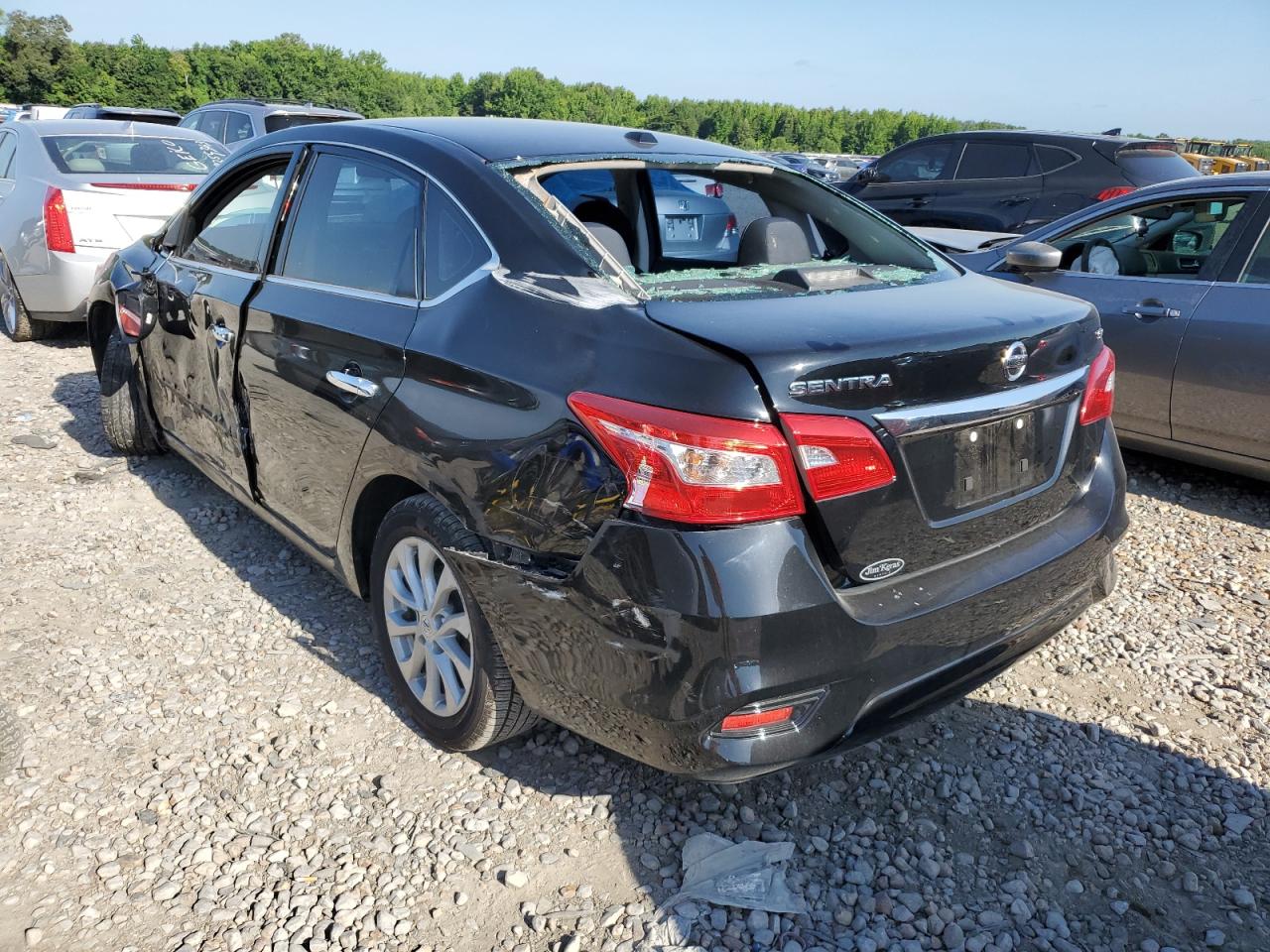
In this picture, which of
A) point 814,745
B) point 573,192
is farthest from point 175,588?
point 814,745

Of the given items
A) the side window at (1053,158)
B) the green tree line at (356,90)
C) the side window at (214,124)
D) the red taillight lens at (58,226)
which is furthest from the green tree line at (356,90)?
the red taillight lens at (58,226)

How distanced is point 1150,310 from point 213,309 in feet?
13.4

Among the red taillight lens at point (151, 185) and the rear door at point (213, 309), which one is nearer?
the rear door at point (213, 309)

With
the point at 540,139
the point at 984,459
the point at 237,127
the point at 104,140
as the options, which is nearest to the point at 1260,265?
→ the point at 984,459

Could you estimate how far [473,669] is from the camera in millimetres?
2543

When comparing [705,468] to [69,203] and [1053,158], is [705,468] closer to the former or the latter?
[69,203]

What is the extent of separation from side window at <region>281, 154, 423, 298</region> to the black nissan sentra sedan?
12 mm

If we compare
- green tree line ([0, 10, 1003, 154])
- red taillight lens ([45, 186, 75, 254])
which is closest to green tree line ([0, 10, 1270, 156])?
green tree line ([0, 10, 1003, 154])

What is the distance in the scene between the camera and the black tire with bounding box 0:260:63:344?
288 inches

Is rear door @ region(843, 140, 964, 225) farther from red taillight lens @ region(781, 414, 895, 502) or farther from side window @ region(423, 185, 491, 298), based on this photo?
red taillight lens @ region(781, 414, 895, 502)

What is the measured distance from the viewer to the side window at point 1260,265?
4.40 meters

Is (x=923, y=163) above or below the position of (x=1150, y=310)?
above

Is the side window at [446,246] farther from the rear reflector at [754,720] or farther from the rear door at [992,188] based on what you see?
the rear door at [992,188]

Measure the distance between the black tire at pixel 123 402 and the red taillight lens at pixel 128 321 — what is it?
16cm
